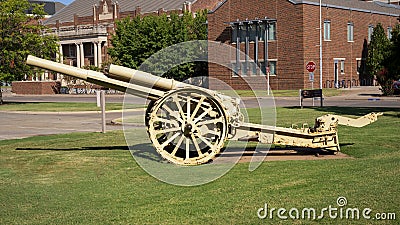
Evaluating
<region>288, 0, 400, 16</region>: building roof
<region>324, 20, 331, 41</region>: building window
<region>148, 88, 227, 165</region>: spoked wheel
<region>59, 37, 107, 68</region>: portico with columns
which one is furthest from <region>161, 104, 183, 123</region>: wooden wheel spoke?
<region>59, 37, 107, 68</region>: portico with columns

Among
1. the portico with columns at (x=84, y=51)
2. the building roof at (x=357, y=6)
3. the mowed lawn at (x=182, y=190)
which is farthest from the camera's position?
the portico with columns at (x=84, y=51)

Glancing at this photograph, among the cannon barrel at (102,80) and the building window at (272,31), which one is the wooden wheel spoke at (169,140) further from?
the building window at (272,31)

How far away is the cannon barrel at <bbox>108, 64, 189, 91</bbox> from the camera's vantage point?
12.9 m

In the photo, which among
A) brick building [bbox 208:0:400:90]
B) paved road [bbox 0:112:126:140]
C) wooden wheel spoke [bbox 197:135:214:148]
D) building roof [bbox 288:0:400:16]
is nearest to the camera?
wooden wheel spoke [bbox 197:135:214:148]

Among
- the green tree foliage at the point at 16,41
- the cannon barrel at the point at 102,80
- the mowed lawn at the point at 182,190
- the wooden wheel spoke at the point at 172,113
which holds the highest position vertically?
the green tree foliage at the point at 16,41

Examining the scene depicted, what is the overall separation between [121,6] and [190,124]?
7758cm

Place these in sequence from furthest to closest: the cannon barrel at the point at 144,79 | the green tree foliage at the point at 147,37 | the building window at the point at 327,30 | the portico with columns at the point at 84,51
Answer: the portico with columns at the point at 84,51, the green tree foliage at the point at 147,37, the building window at the point at 327,30, the cannon barrel at the point at 144,79

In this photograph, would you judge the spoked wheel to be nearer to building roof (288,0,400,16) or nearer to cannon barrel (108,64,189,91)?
cannon barrel (108,64,189,91)

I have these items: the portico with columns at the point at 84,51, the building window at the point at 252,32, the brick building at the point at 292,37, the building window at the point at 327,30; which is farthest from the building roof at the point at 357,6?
the portico with columns at the point at 84,51

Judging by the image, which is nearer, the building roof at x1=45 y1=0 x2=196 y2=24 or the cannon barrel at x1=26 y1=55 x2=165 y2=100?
the cannon barrel at x1=26 y1=55 x2=165 y2=100

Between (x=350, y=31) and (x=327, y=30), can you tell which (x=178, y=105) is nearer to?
(x=327, y=30)

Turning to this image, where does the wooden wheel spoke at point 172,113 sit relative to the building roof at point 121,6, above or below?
below

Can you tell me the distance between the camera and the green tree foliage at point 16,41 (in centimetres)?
4425

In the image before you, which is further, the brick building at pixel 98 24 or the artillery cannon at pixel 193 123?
the brick building at pixel 98 24
